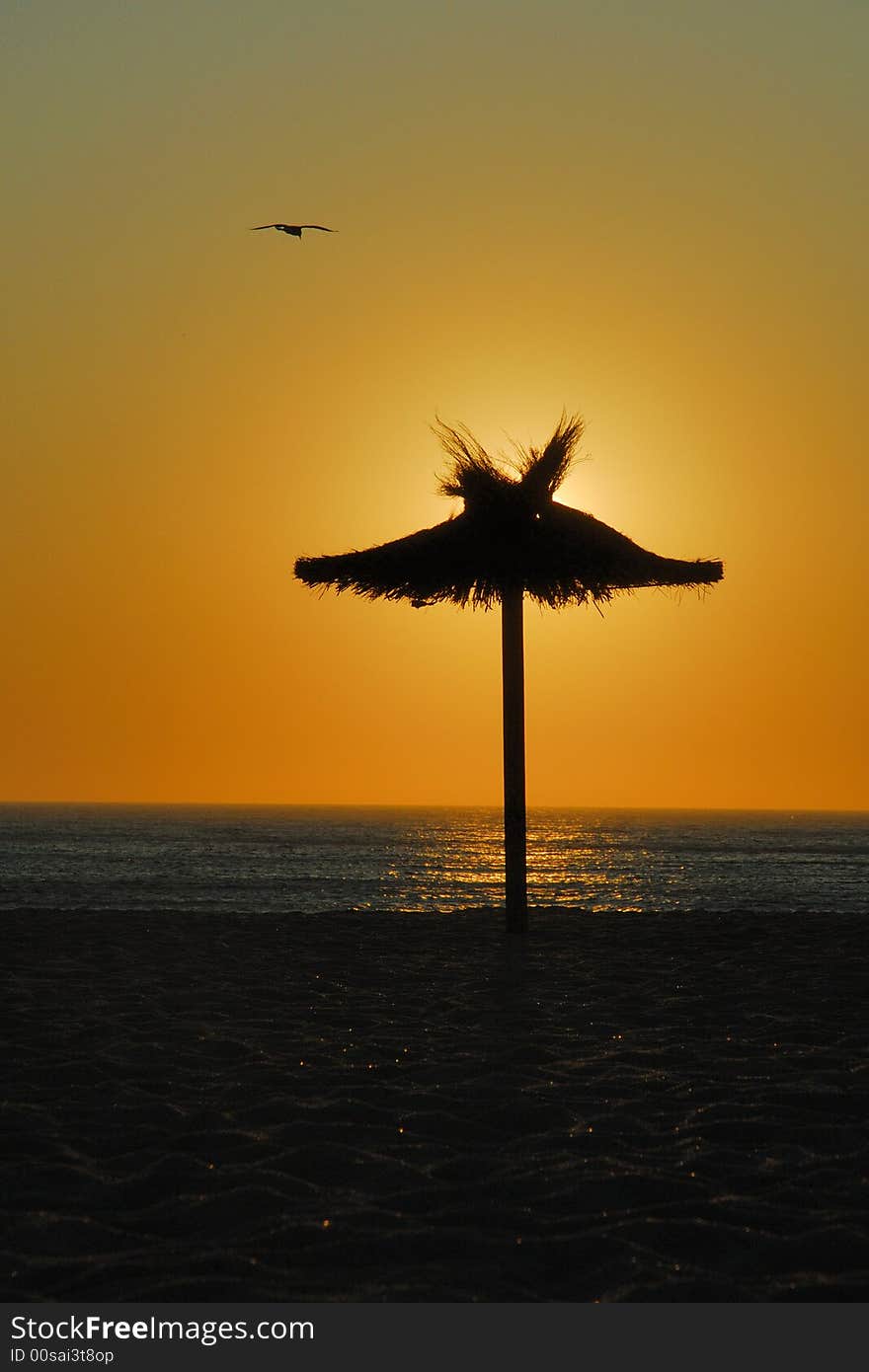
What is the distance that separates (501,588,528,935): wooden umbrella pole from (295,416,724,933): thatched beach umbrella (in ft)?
0.03

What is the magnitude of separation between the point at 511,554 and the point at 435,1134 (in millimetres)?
7620

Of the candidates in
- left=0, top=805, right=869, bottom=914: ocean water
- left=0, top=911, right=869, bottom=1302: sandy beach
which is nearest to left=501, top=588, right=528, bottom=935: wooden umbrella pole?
left=0, top=911, right=869, bottom=1302: sandy beach

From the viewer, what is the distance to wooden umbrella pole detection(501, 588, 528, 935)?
12250mm

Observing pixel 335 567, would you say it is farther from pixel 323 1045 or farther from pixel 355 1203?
pixel 355 1203

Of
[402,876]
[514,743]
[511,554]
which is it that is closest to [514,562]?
[511,554]

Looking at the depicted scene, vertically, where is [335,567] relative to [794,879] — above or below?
above

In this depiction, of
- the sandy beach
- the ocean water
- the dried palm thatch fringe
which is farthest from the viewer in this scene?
the ocean water

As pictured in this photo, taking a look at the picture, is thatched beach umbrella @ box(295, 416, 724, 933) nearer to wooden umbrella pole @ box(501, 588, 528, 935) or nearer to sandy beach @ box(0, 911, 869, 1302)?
wooden umbrella pole @ box(501, 588, 528, 935)

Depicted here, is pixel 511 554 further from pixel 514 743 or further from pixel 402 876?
pixel 402 876

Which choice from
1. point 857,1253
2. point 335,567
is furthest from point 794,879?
point 857,1253

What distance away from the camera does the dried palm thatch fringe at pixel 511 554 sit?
12148 millimetres

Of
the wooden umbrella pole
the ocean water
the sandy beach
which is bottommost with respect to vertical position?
the ocean water

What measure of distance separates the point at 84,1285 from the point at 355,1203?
106 centimetres
